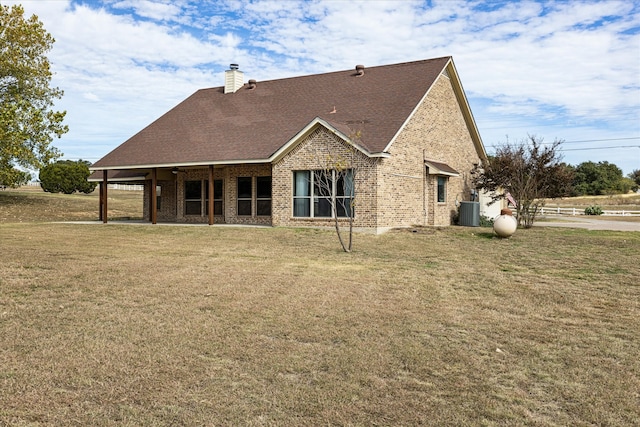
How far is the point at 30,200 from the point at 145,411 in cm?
4105

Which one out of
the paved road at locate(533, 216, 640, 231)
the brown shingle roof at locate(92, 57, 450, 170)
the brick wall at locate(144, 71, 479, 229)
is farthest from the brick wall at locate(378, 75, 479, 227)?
the paved road at locate(533, 216, 640, 231)

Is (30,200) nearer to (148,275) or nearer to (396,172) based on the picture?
(396,172)

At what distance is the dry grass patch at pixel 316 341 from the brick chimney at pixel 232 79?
58.0ft

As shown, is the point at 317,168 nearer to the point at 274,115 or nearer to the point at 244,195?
the point at 244,195

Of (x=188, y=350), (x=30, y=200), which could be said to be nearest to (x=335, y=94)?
(x=188, y=350)

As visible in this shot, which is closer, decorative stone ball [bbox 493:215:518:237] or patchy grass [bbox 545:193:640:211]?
decorative stone ball [bbox 493:215:518:237]

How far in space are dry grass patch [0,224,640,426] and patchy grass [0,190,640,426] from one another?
0.02 m

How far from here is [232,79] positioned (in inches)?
1156

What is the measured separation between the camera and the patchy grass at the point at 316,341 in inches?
188

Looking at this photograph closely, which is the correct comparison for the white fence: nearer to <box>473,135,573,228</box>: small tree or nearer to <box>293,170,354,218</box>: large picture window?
<box>473,135,573,228</box>: small tree

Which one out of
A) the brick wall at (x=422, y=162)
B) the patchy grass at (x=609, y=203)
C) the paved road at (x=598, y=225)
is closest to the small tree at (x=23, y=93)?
the brick wall at (x=422, y=162)

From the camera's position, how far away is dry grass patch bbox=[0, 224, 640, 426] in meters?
4.77

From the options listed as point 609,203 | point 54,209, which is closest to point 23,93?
point 54,209

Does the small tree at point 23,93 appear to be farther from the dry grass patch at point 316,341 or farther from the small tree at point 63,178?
the small tree at point 63,178
